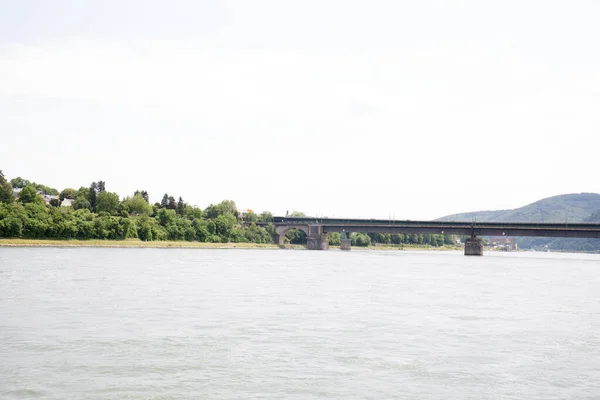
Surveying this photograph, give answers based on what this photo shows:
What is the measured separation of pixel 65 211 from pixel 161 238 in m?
28.1

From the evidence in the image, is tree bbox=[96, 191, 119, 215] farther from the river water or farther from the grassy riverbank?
the river water

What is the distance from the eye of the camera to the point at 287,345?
2880 cm

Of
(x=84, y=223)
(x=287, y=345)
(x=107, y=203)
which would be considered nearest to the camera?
(x=287, y=345)

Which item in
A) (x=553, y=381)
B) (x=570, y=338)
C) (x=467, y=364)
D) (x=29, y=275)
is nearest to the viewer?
(x=553, y=381)

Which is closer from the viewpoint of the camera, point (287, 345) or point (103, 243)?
point (287, 345)

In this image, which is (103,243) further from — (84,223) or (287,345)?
(287,345)

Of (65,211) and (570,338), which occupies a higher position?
(65,211)

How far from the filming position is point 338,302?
154 ft

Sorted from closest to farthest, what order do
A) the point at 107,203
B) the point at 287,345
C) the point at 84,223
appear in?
the point at 287,345 < the point at 84,223 < the point at 107,203

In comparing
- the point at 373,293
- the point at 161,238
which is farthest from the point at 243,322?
the point at 161,238

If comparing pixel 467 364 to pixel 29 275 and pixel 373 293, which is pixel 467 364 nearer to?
pixel 373 293

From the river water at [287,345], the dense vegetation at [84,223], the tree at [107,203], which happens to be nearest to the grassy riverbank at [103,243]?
the dense vegetation at [84,223]

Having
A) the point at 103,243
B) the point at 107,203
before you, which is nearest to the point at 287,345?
the point at 103,243

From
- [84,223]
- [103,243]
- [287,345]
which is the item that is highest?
[84,223]
